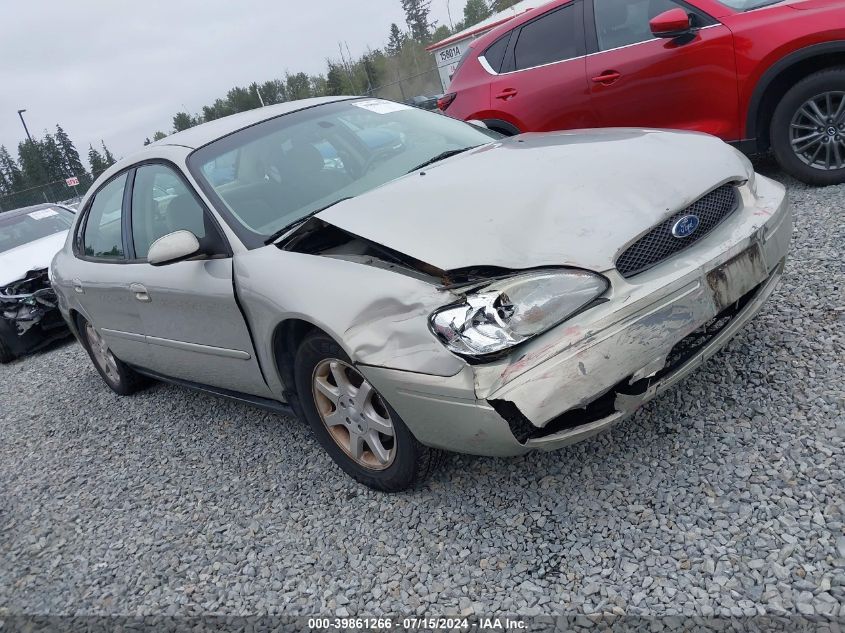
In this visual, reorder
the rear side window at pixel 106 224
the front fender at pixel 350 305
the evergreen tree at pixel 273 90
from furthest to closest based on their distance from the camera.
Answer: the evergreen tree at pixel 273 90 < the rear side window at pixel 106 224 < the front fender at pixel 350 305

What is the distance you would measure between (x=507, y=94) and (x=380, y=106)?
2.13 m

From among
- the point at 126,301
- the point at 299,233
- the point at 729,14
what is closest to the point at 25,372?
the point at 126,301

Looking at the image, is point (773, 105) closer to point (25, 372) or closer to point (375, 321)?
point (375, 321)

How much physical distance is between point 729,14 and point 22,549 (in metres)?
5.34

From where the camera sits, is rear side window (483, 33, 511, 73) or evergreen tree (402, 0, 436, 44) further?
evergreen tree (402, 0, 436, 44)

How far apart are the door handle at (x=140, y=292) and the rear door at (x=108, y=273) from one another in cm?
9

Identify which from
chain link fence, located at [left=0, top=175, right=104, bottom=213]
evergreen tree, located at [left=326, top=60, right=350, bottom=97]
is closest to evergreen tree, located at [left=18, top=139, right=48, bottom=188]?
evergreen tree, located at [left=326, top=60, right=350, bottom=97]

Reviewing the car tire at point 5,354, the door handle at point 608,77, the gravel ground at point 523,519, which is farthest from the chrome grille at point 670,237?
the car tire at point 5,354

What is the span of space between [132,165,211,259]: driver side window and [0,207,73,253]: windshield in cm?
544

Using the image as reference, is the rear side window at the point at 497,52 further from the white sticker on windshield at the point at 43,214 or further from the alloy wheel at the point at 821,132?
the white sticker on windshield at the point at 43,214

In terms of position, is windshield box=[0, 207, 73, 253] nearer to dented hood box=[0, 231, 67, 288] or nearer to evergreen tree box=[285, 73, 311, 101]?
dented hood box=[0, 231, 67, 288]

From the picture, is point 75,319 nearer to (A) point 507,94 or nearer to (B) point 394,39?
(A) point 507,94

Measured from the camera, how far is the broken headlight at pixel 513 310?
6.58 ft

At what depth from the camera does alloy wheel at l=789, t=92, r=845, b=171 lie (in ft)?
13.8
